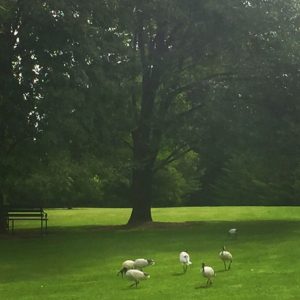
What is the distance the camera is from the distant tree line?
62.5 ft

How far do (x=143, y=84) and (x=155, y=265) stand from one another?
15.4 metres

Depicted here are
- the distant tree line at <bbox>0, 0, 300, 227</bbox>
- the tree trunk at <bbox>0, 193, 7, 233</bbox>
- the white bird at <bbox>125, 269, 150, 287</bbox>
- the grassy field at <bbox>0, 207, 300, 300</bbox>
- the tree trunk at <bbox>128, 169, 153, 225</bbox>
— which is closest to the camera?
the grassy field at <bbox>0, 207, 300, 300</bbox>

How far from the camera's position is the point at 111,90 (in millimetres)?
20234

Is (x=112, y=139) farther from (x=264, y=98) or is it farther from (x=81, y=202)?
(x=81, y=202)

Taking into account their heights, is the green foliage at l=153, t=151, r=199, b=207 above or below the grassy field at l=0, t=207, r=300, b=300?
above

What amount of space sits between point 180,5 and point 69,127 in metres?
8.37

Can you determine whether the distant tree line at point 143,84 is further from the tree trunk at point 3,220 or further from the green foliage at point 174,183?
the green foliage at point 174,183

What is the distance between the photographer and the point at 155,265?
14047mm

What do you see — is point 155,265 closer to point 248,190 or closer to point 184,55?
→ point 184,55

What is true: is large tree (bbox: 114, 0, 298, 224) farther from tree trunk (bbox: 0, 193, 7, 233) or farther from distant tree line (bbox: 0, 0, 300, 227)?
tree trunk (bbox: 0, 193, 7, 233)

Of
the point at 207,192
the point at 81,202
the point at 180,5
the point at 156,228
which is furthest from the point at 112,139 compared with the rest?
the point at 207,192

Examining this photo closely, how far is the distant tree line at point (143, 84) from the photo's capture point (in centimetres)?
1906

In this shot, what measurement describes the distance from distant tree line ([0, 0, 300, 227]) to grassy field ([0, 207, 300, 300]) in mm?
3470

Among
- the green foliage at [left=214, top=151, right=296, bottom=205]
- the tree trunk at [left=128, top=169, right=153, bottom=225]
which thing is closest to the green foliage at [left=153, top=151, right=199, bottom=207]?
the green foliage at [left=214, top=151, right=296, bottom=205]
